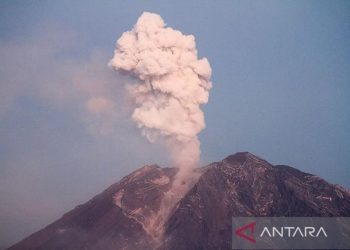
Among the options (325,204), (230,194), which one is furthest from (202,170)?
(325,204)

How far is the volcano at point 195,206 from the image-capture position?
47094 millimetres

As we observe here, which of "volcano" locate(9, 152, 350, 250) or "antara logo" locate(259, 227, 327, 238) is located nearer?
"antara logo" locate(259, 227, 327, 238)

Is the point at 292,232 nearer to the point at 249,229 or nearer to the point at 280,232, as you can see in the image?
the point at 280,232

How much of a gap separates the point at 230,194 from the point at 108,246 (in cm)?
1431

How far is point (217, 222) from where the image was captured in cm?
4894

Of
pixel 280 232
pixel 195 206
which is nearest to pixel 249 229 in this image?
pixel 280 232

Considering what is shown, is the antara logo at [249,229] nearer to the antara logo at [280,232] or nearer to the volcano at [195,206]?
the antara logo at [280,232]

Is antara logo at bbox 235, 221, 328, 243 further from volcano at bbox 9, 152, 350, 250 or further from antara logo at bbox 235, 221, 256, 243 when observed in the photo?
volcano at bbox 9, 152, 350, 250

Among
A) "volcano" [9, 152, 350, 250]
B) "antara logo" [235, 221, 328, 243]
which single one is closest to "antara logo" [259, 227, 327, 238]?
"antara logo" [235, 221, 328, 243]

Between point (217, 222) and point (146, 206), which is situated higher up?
point (146, 206)

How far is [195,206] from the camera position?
50.8 metres

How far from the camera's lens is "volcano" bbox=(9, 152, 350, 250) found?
1854 inches

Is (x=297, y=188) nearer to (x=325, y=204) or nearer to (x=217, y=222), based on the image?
(x=325, y=204)

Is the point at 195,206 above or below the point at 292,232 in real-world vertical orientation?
above
